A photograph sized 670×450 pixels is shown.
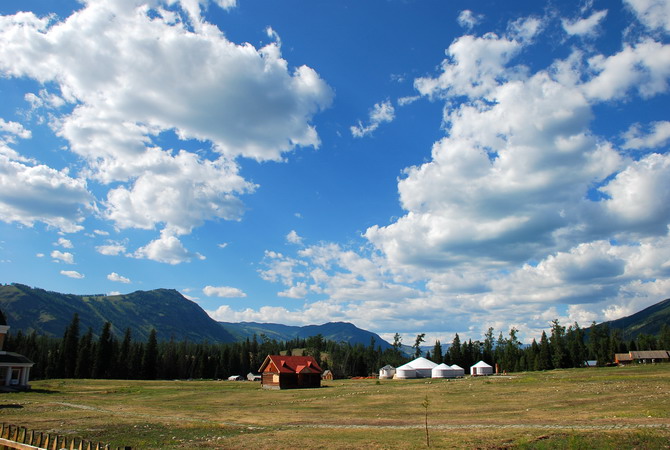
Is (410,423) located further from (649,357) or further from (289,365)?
(649,357)

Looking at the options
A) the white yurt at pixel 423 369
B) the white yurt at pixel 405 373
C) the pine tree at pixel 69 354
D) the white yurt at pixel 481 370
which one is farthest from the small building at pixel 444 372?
the pine tree at pixel 69 354

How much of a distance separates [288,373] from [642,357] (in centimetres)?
11696

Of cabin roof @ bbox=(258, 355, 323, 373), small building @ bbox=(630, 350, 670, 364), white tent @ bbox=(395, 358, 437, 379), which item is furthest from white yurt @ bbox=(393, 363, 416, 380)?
small building @ bbox=(630, 350, 670, 364)

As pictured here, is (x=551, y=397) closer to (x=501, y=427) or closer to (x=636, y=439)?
(x=501, y=427)

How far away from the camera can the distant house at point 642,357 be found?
131875 mm

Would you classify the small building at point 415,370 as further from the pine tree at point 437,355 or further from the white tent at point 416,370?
the pine tree at point 437,355

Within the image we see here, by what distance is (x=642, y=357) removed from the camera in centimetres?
13238

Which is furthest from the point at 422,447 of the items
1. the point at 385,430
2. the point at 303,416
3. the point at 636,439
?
the point at 303,416

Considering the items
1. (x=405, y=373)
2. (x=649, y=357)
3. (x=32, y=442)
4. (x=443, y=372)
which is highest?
(x=32, y=442)

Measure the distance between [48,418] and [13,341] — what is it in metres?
116

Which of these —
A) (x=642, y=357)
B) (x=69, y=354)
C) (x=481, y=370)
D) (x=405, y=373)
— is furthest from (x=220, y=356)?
(x=642, y=357)

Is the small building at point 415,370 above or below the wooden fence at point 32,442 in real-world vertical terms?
below

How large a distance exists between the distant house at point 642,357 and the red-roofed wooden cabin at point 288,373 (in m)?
105

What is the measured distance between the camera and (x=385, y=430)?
25.4m
